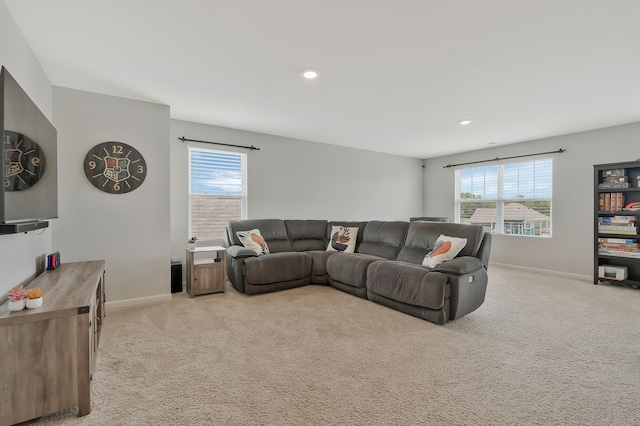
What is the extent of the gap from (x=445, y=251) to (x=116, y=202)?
147 inches

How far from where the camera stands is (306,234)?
16.7ft

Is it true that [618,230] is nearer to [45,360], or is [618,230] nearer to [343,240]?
[343,240]

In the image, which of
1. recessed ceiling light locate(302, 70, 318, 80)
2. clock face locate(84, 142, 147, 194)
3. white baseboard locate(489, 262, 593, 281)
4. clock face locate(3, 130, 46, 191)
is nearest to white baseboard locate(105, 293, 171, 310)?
clock face locate(84, 142, 147, 194)

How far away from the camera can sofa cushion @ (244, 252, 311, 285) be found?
3.88 metres

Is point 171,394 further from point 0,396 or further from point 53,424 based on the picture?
point 0,396

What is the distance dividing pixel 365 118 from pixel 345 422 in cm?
365

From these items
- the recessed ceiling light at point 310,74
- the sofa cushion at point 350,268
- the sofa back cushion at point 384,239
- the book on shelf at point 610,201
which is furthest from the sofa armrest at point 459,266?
the book on shelf at point 610,201

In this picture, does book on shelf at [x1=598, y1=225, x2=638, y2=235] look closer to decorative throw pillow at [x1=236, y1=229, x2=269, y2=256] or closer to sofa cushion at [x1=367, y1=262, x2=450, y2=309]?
sofa cushion at [x1=367, y1=262, x2=450, y2=309]

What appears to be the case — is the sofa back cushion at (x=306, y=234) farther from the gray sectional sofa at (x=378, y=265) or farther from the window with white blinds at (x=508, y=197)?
the window with white blinds at (x=508, y=197)

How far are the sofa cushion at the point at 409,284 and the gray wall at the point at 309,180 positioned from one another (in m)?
2.39

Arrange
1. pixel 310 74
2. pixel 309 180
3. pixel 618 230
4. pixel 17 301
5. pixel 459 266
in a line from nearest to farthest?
pixel 17 301 < pixel 310 74 < pixel 459 266 < pixel 618 230 < pixel 309 180

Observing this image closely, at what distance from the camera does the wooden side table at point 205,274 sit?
3820mm

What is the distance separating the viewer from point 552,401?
70.3 inches

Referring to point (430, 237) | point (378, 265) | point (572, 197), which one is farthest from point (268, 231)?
point (572, 197)
